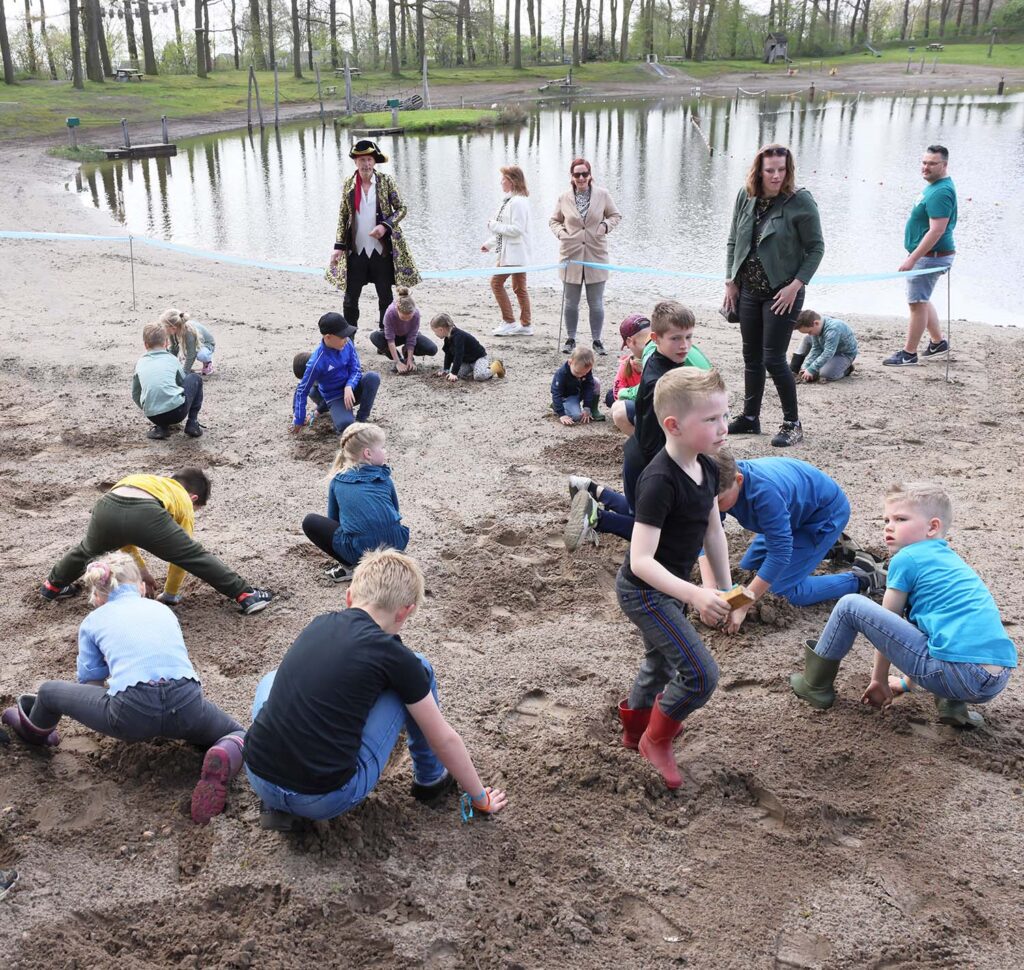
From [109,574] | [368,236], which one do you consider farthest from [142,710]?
[368,236]

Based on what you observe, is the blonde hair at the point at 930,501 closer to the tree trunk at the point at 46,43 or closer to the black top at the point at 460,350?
the black top at the point at 460,350

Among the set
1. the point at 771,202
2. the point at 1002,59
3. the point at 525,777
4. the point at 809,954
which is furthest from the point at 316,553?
the point at 1002,59

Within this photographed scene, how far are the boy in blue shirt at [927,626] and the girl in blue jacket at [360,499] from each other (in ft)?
7.85

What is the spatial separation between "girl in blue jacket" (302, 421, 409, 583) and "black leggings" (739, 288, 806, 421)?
3.28 metres

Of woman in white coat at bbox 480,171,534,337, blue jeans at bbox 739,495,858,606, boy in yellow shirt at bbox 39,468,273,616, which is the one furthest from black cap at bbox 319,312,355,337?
blue jeans at bbox 739,495,858,606

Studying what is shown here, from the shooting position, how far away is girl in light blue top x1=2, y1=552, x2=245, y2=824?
11.6 ft

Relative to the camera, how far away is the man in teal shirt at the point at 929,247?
8.52 m

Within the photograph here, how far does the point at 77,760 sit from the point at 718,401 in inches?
116

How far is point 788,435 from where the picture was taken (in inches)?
Result: 281

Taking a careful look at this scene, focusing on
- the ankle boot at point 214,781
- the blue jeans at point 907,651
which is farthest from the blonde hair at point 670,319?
the ankle boot at point 214,781

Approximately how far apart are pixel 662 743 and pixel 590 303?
260 inches

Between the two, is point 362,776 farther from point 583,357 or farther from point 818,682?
point 583,357

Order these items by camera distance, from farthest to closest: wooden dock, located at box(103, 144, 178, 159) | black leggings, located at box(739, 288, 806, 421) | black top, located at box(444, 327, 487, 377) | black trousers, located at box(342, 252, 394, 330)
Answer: wooden dock, located at box(103, 144, 178, 159), black trousers, located at box(342, 252, 394, 330), black top, located at box(444, 327, 487, 377), black leggings, located at box(739, 288, 806, 421)

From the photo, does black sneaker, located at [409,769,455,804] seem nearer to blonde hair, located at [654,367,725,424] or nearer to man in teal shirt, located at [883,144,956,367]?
blonde hair, located at [654,367,725,424]
